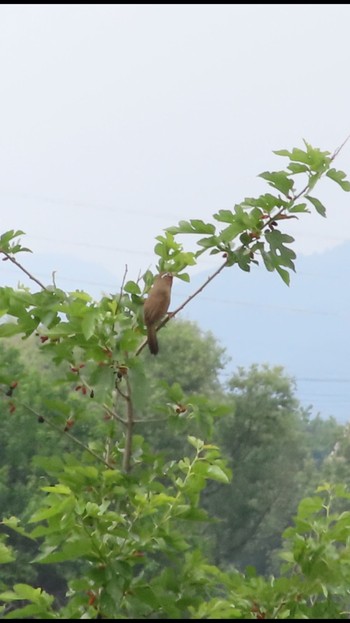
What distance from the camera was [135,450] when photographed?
75.5 inches

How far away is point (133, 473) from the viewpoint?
1.86 m

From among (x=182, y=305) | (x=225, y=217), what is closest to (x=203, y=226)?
(x=225, y=217)

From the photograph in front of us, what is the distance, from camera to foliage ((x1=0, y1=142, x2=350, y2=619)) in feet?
5.46

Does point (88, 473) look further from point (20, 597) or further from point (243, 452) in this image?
point (243, 452)

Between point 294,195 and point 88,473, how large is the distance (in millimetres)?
580

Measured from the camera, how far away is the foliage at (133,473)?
1.67 m

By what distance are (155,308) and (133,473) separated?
29 centimetres

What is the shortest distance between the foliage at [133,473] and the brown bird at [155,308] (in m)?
0.02

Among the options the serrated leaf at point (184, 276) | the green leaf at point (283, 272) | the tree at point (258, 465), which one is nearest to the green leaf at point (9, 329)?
the serrated leaf at point (184, 276)

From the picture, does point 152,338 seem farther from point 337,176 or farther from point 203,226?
point 337,176

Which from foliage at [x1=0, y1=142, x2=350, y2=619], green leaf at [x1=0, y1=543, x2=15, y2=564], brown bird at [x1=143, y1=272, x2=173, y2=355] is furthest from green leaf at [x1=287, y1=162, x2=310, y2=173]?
green leaf at [x1=0, y1=543, x2=15, y2=564]

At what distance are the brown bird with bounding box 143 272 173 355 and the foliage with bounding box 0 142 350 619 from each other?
0.06 feet

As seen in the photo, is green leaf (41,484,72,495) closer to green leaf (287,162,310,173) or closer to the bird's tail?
the bird's tail

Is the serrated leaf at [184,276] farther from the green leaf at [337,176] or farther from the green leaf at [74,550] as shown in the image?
the green leaf at [74,550]
